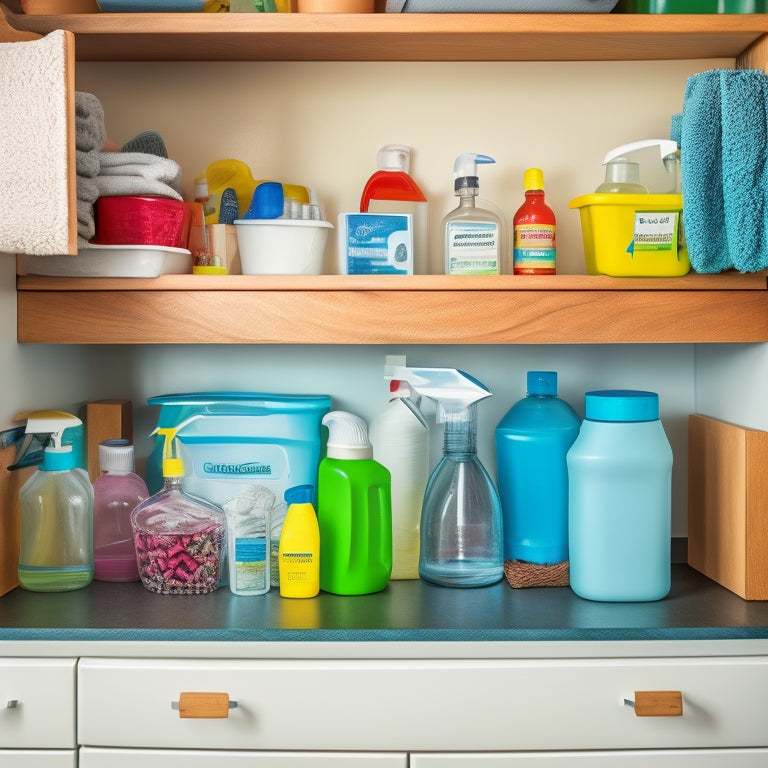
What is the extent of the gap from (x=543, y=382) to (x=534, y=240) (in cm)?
24

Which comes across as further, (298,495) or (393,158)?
(393,158)

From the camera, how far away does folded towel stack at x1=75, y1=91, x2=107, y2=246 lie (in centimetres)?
126

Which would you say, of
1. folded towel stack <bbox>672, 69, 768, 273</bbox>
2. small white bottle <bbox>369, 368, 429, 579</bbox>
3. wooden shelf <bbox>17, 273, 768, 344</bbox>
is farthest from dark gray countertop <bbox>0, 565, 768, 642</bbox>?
folded towel stack <bbox>672, 69, 768, 273</bbox>

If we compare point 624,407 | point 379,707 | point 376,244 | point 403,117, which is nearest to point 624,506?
point 624,407

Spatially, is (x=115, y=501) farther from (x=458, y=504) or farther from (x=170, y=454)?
(x=458, y=504)

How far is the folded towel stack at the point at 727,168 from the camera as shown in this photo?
4.04 ft

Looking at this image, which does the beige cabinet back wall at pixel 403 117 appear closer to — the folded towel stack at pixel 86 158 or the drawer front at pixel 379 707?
the folded towel stack at pixel 86 158

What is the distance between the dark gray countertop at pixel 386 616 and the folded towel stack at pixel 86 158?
→ 539 mm

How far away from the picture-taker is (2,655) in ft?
3.75

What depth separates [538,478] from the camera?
142 cm

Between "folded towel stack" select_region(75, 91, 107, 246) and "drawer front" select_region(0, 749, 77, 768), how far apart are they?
71cm

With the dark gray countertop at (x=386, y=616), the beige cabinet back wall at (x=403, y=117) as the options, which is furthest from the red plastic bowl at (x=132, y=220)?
the dark gray countertop at (x=386, y=616)

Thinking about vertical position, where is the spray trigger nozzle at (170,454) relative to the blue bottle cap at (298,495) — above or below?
above

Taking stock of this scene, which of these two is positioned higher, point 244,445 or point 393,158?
point 393,158
